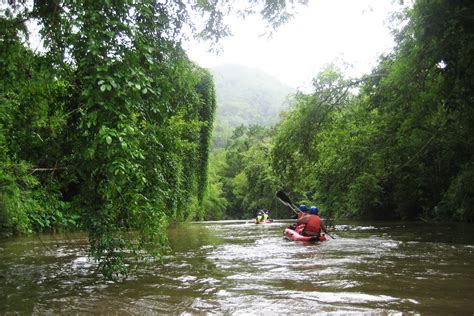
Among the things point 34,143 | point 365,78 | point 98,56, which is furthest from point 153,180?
point 365,78

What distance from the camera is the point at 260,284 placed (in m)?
6.22

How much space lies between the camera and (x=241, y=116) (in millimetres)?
149625

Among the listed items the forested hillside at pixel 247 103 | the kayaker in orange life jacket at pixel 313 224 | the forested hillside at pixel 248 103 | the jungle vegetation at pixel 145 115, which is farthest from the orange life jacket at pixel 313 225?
the forested hillside at pixel 247 103

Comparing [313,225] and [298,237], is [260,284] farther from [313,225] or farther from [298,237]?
[298,237]

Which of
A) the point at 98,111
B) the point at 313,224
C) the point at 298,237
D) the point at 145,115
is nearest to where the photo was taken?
the point at 98,111

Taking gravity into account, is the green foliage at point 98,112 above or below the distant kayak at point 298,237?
above

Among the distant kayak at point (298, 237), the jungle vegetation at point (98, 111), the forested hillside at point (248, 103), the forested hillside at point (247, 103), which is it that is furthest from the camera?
the forested hillside at point (247, 103)

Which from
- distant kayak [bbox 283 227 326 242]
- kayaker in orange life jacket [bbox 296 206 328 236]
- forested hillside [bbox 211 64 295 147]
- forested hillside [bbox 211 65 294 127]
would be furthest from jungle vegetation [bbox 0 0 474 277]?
forested hillside [bbox 211 65 294 127]

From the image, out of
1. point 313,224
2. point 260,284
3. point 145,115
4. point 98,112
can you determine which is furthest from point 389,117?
point 98,112

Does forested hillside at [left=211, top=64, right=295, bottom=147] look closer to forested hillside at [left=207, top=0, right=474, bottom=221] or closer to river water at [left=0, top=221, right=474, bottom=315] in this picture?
forested hillside at [left=207, top=0, right=474, bottom=221]

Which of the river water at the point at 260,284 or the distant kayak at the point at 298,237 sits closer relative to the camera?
the river water at the point at 260,284

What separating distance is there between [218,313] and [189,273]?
296cm

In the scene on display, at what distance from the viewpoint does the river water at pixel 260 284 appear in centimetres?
484

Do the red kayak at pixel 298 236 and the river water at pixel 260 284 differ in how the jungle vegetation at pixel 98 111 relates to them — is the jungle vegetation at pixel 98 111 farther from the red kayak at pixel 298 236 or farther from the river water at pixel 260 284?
the red kayak at pixel 298 236
